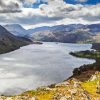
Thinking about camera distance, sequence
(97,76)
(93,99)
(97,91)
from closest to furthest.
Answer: (93,99), (97,91), (97,76)

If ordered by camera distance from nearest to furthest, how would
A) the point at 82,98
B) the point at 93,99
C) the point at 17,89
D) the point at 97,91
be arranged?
the point at 82,98, the point at 93,99, the point at 97,91, the point at 17,89

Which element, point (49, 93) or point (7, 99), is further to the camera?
point (49, 93)

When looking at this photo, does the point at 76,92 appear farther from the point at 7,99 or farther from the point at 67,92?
the point at 7,99

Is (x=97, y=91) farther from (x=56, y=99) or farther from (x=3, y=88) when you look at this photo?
(x=3, y=88)

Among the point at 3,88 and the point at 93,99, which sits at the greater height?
the point at 93,99

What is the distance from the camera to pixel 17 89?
7613 inches

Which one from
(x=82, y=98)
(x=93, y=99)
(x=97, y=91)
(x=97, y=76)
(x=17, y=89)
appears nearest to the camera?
(x=82, y=98)

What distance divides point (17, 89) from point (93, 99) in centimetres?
13960

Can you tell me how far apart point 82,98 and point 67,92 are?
124 inches

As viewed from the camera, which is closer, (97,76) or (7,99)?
(7,99)

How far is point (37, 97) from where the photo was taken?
59031mm

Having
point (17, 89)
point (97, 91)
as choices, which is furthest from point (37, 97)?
point (17, 89)

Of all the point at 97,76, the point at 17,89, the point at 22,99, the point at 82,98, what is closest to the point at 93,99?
the point at 82,98

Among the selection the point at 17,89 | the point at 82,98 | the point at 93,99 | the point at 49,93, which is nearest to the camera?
the point at 82,98
